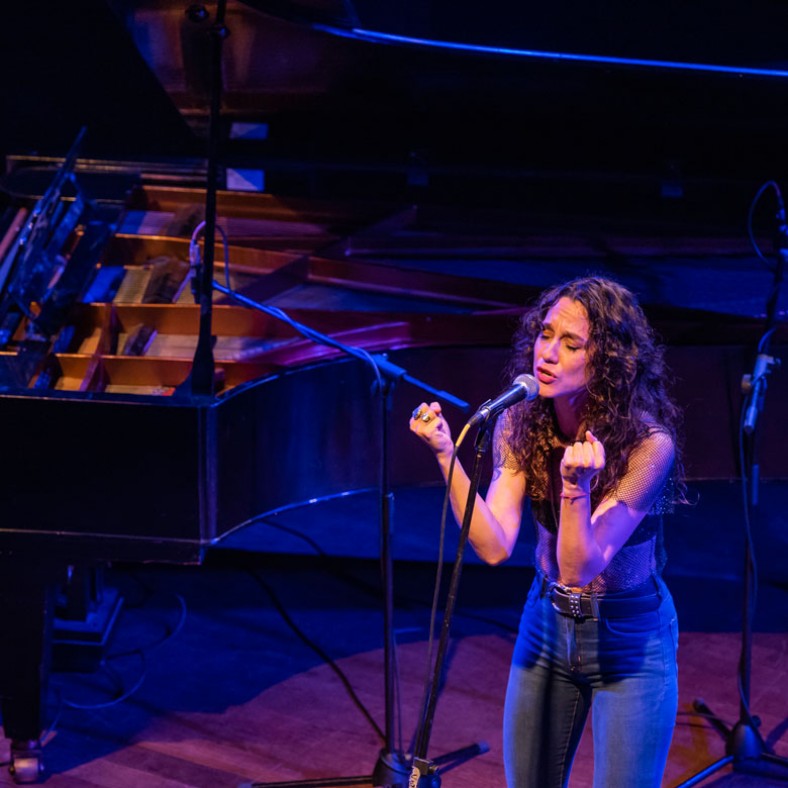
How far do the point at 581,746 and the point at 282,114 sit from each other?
9.39 ft

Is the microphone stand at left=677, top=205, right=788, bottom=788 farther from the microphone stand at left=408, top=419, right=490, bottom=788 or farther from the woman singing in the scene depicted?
the microphone stand at left=408, top=419, right=490, bottom=788

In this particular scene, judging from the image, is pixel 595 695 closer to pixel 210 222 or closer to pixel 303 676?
pixel 210 222

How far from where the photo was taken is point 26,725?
3.79 meters

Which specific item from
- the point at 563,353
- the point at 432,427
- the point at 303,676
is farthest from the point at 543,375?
the point at 303,676

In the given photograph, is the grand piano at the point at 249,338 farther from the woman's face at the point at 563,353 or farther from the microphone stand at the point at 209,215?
the woman's face at the point at 563,353

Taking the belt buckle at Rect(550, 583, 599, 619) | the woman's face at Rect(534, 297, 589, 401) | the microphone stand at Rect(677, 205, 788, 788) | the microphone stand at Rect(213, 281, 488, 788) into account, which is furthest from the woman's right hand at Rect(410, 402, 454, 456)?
the microphone stand at Rect(677, 205, 788, 788)

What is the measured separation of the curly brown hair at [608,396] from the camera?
2410 mm

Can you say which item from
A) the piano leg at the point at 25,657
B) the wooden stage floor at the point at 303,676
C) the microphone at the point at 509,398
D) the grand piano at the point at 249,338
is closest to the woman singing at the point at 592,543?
the microphone at the point at 509,398

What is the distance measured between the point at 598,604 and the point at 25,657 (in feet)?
7.02

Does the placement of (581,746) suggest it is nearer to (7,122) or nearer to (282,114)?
(282,114)

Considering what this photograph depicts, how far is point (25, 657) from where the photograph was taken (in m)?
3.71

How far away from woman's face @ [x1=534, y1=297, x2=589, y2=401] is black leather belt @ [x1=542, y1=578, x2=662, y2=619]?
1.37 feet

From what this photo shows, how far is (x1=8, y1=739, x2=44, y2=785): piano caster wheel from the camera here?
12.3 ft

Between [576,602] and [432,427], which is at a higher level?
[432,427]
